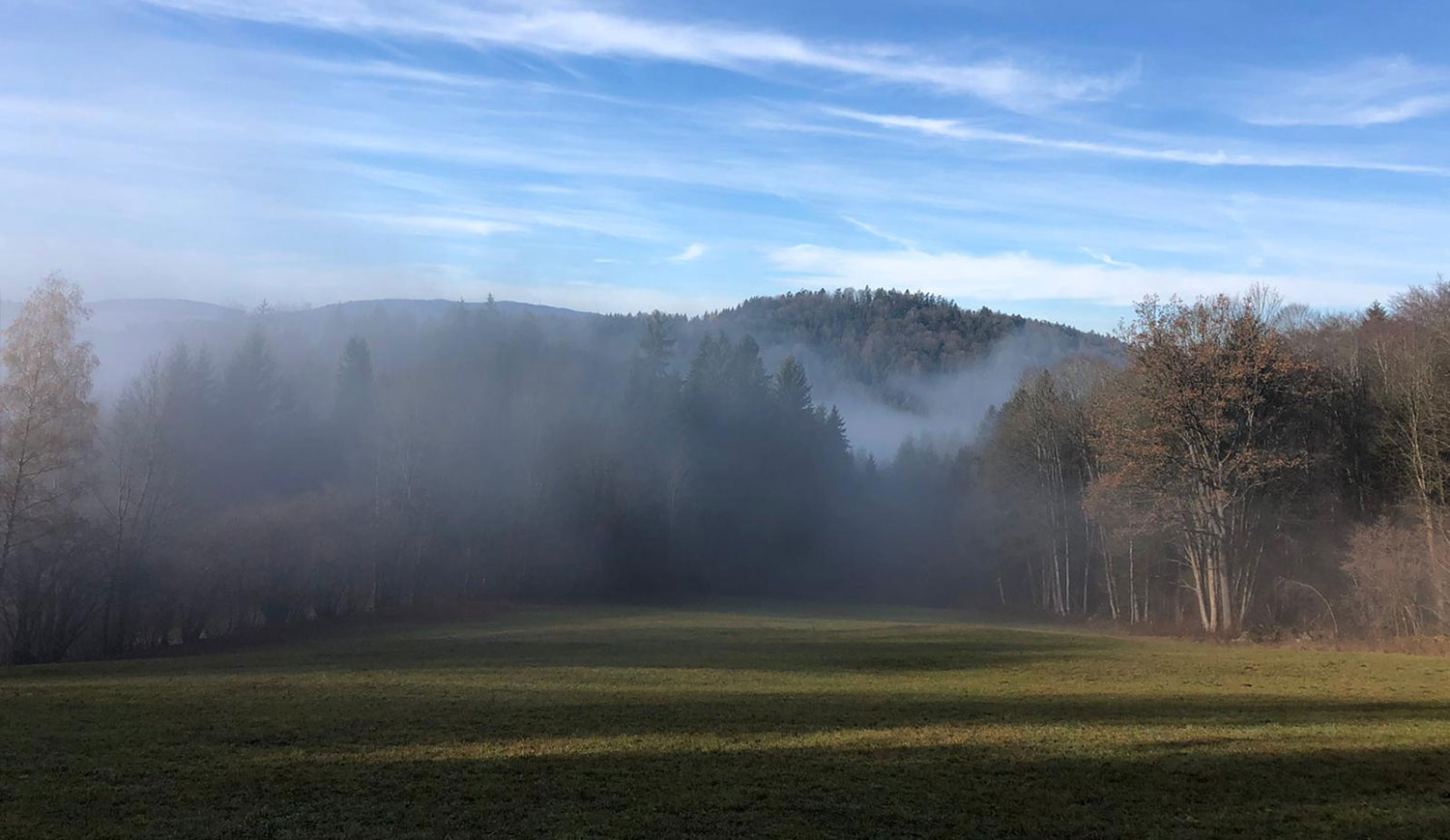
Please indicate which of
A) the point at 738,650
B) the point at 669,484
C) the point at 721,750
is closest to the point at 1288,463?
the point at 738,650

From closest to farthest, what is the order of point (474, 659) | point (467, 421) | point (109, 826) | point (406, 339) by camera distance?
1. point (109, 826)
2. point (474, 659)
3. point (467, 421)
4. point (406, 339)

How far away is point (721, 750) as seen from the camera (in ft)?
54.5

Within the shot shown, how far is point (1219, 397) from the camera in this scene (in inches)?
1838

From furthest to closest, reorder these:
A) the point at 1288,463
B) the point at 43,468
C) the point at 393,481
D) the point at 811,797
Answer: the point at 393,481 → the point at 1288,463 → the point at 43,468 → the point at 811,797

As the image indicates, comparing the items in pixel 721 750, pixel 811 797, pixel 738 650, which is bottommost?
pixel 738 650

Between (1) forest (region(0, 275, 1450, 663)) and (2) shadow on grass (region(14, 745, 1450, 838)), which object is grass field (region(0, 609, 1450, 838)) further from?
(1) forest (region(0, 275, 1450, 663))

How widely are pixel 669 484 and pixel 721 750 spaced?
7301 centimetres

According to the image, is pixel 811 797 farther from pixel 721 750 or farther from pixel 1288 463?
pixel 1288 463

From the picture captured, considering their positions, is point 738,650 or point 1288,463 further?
point 1288,463

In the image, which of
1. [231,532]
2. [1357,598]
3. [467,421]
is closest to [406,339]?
[467,421]

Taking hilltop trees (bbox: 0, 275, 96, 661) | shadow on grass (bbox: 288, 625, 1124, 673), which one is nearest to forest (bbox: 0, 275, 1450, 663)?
hilltop trees (bbox: 0, 275, 96, 661)

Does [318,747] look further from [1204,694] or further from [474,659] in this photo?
[1204,694]

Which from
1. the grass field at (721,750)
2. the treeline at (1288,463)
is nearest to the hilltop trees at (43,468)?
the grass field at (721,750)

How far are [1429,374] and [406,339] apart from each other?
91222mm
